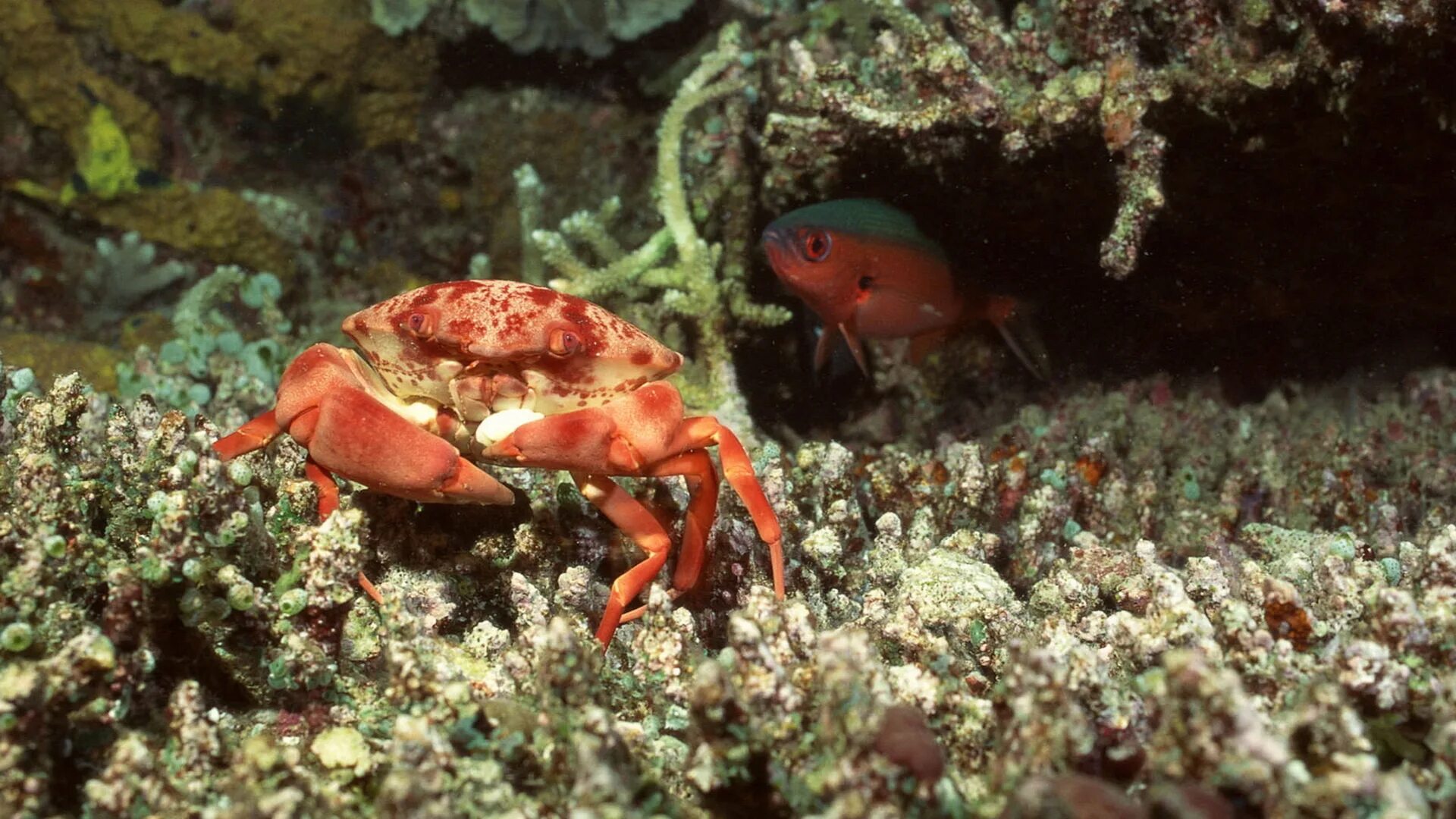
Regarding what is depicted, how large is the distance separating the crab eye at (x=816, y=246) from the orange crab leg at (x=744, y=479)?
4.93 ft

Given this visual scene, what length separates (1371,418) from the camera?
4688 millimetres

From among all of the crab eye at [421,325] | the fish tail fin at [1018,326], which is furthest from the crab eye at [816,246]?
the crab eye at [421,325]

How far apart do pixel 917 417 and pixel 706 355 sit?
53.5 inches

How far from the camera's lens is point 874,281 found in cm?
417

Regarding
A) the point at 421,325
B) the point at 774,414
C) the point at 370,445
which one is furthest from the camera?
the point at 774,414

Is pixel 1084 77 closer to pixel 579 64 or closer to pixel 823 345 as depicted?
pixel 823 345

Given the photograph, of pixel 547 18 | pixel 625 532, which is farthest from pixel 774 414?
pixel 547 18

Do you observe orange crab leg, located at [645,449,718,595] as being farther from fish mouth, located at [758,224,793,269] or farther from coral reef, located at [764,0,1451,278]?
coral reef, located at [764,0,1451,278]

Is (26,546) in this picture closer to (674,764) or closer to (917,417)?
(674,764)

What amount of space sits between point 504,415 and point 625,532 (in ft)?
1.59

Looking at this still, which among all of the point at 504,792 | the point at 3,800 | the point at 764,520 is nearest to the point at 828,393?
the point at 764,520

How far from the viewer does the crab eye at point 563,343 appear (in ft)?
8.48

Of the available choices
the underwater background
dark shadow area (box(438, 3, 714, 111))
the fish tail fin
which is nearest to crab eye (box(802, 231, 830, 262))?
the underwater background

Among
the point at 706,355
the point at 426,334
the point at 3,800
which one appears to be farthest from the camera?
the point at 706,355
